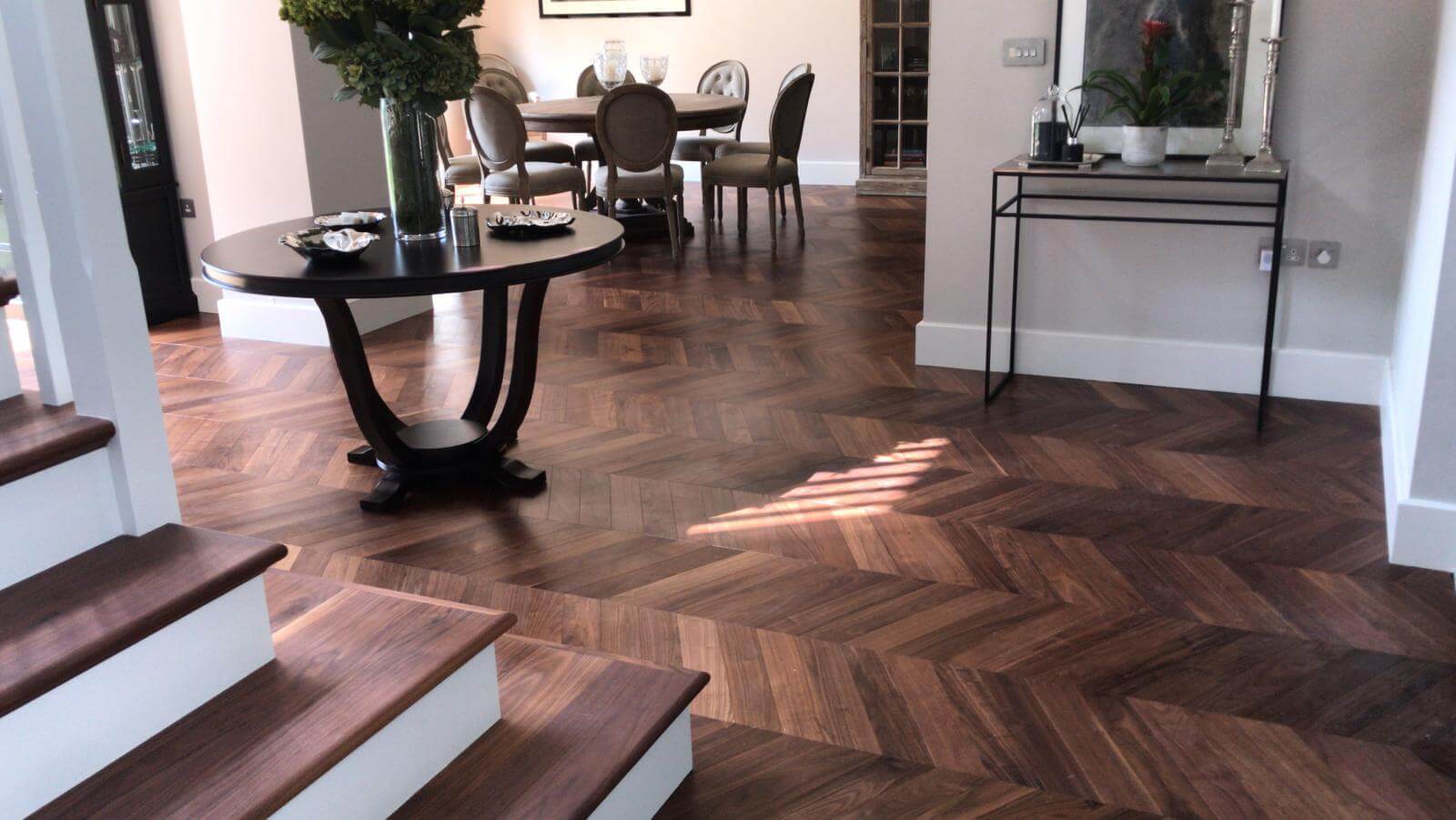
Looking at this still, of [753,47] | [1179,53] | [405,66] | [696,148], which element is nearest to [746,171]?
[696,148]

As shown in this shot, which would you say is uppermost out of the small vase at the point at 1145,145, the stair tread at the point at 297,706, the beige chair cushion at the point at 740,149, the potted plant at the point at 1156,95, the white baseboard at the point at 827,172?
the potted plant at the point at 1156,95

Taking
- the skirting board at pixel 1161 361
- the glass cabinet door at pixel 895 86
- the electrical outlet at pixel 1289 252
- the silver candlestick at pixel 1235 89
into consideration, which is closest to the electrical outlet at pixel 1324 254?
the electrical outlet at pixel 1289 252

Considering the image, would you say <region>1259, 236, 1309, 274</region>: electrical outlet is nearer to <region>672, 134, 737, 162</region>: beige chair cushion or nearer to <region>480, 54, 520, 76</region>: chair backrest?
<region>672, 134, 737, 162</region>: beige chair cushion

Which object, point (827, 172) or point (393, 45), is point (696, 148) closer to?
point (827, 172)

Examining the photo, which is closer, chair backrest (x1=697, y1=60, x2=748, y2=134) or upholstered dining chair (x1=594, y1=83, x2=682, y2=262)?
upholstered dining chair (x1=594, y1=83, x2=682, y2=262)

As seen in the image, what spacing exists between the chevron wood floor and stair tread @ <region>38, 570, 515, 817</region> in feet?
1.89

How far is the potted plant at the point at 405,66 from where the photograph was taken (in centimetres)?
327

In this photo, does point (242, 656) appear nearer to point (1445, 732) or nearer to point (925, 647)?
point (925, 647)

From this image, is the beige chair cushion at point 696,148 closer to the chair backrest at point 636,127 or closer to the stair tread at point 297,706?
the chair backrest at point 636,127

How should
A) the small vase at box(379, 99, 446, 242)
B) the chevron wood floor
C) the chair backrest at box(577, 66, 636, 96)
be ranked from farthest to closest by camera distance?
the chair backrest at box(577, 66, 636, 96)
the small vase at box(379, 99, 446, 242)
the chevron wood floor

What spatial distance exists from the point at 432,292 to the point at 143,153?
3368mm

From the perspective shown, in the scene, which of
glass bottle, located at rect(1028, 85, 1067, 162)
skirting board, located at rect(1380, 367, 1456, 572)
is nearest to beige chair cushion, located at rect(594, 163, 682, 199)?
glass bottle, located at rect(1028, 85, 1067, 162)

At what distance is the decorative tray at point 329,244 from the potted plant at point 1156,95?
2.51 m

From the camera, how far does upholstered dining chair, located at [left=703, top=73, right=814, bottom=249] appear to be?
22.7 feet
